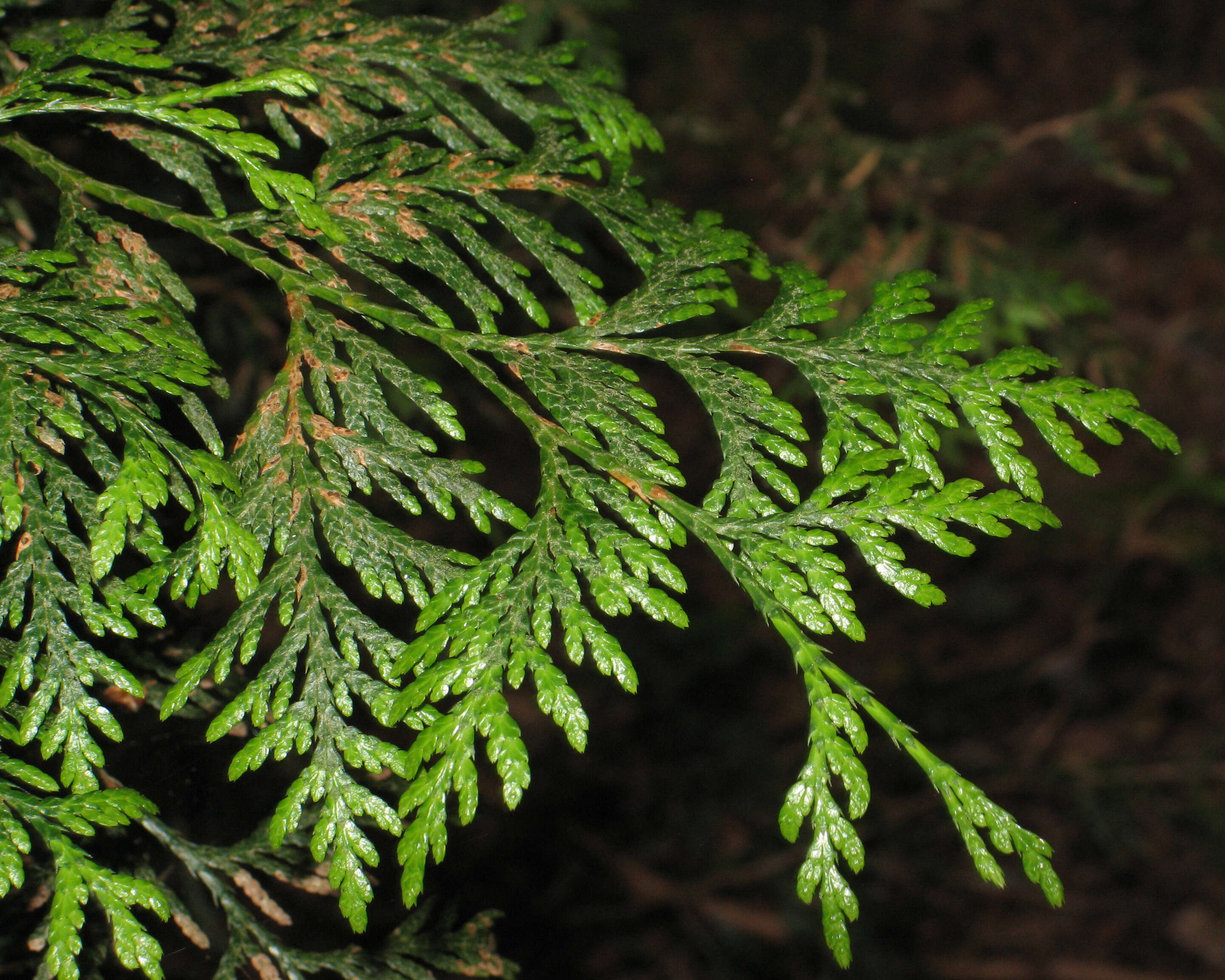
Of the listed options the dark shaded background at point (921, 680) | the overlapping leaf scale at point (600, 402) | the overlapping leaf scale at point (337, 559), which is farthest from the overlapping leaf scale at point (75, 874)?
the dark shaded background at point (921, 680)

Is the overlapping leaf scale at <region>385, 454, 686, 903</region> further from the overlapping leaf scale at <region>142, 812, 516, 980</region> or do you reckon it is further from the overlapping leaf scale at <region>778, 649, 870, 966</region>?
the overlapping leaf scale at <region>142, 812, 516, 980</region>

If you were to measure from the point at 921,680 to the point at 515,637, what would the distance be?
5716 mm

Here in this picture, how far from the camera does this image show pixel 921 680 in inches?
257

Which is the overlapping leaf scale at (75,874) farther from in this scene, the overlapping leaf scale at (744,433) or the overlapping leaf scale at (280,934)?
the overlapping leaf scale at (744,433)

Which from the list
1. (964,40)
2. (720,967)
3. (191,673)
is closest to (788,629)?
(191,673)

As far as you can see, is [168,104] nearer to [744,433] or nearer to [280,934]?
[744,433]

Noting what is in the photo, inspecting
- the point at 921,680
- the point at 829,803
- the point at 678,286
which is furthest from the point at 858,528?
the point at 921,680

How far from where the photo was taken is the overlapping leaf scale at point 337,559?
1412 mm

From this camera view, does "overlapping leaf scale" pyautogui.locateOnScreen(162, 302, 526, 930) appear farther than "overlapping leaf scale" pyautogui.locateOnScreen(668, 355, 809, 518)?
No

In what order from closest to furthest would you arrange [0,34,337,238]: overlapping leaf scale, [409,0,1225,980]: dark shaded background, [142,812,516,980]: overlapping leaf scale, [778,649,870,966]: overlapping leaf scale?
1. [778,649,870,966]: overlapping leaf scale
2. [0,34,337,238]: overlapping leaf scale
3. [142,812,516,980]: overlapping leaf scale
4. [409,0,1225,980]: dark shaded background

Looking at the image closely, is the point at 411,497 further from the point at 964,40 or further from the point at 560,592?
the point at 964,40

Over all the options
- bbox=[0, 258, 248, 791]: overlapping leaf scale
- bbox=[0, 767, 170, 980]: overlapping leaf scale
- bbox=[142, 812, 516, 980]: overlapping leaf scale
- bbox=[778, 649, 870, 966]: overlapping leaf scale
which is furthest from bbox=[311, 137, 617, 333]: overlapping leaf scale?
bbox=[142, 812, 516, 980]: overlapping leaf scale

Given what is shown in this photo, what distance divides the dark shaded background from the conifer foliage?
1.98m

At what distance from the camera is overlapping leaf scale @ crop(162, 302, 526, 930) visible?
141 cm
